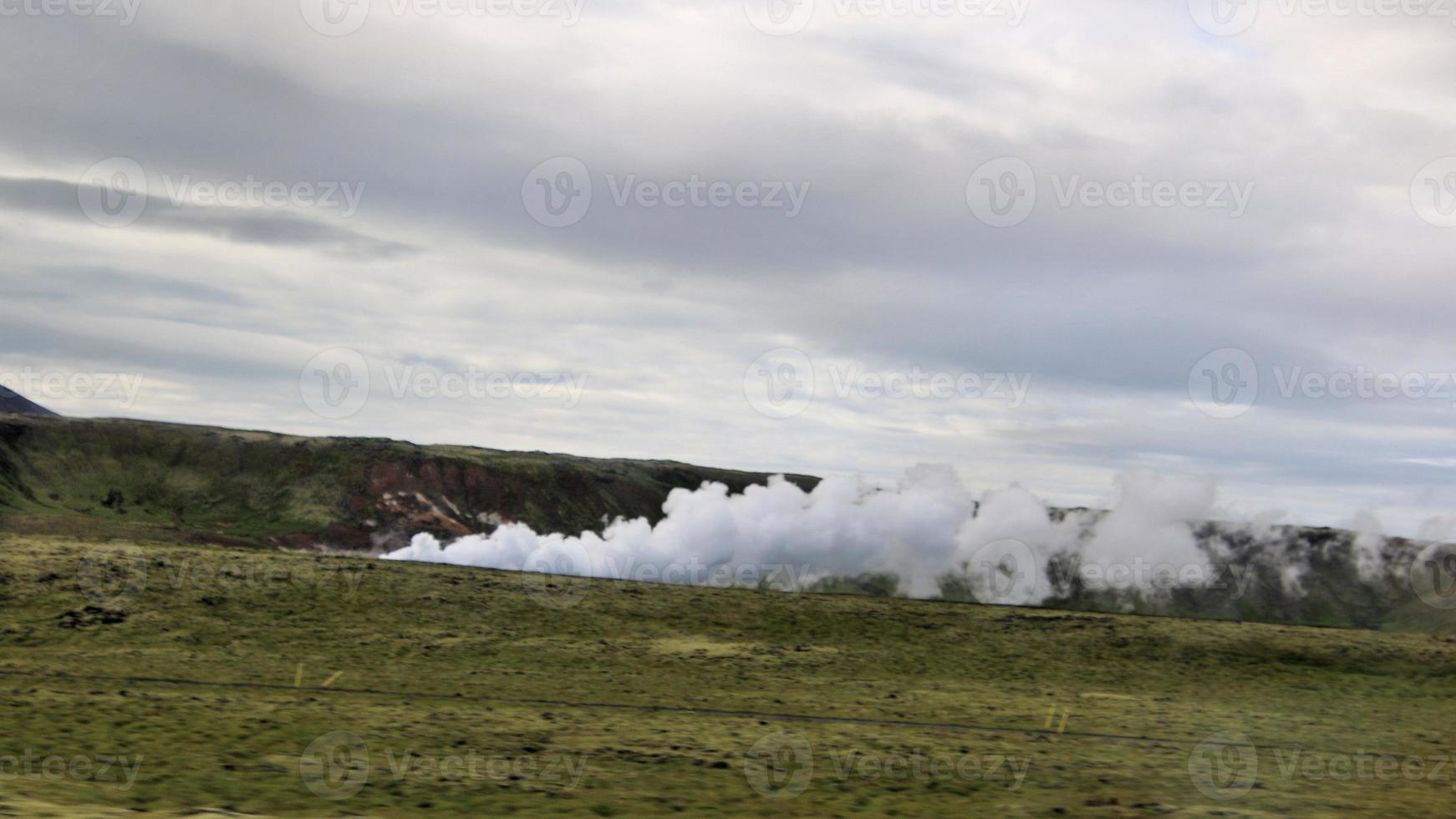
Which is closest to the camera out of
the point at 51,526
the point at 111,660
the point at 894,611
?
the point at 111,660

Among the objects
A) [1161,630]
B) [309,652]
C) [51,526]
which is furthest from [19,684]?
[51,526]

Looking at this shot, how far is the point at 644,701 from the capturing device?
136 feet

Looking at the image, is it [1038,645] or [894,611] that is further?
[894,611]

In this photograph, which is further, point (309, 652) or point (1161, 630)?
point (1161, 630)

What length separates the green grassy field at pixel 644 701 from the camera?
2606cm

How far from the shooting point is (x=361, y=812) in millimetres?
22625

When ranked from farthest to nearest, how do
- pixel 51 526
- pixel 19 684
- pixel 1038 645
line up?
pixel 51 526 → pixel 1038 645 → pixel 19 684

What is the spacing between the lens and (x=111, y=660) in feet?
148

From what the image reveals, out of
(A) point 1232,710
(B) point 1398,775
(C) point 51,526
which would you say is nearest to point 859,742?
(B) point 1398,775

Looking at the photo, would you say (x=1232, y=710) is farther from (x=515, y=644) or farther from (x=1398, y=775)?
(x=515, y=644)

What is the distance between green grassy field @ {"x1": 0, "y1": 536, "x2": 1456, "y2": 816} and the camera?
26.1 metres

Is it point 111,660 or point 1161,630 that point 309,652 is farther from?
point 1161,630

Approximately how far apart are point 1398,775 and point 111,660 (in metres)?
47.1

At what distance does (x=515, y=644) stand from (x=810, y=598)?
20908 mm
